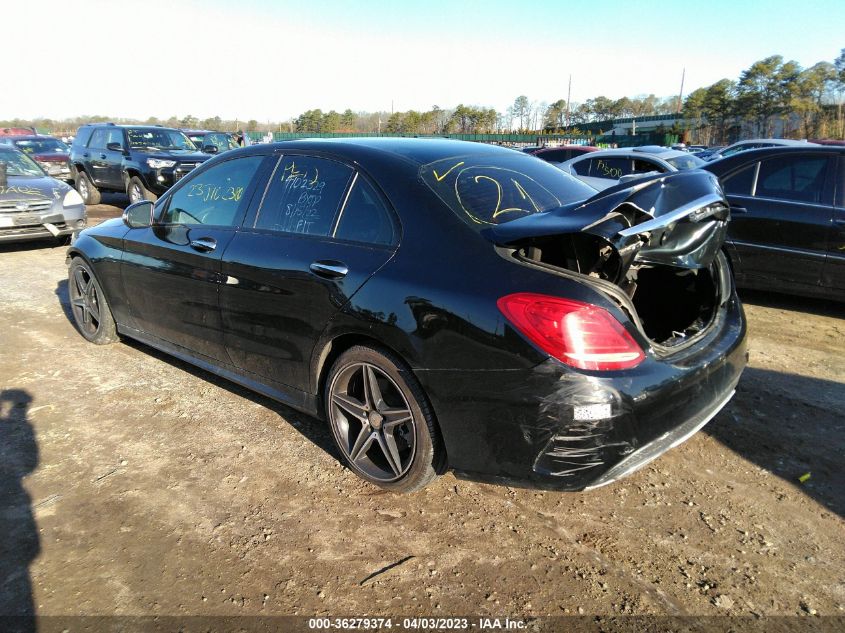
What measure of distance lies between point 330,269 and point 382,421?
2.57 feet

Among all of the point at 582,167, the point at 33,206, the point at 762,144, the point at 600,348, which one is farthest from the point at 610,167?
the point at 33,206

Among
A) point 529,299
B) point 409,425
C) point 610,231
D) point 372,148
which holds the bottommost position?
point 409,425

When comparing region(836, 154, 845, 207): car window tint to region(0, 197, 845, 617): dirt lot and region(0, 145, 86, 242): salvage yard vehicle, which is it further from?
region(0, 145, 86, 242): salvage yard vehicle

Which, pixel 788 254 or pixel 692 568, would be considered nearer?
pixel 692 568

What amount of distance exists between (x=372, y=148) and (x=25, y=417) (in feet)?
9.12

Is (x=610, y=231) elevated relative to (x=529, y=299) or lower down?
elevated

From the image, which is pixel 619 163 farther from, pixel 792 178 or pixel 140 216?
pixel 140 216

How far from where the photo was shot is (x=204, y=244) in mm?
3637

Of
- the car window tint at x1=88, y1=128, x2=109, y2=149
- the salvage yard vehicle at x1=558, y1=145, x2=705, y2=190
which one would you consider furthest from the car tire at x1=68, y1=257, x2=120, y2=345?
the car window tint at x1=88, y1=128, x2=109, y2=149

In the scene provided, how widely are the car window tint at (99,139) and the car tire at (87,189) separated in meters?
0.83

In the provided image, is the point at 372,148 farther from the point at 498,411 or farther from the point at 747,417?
the point at 747,417

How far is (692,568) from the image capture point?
2.39 m

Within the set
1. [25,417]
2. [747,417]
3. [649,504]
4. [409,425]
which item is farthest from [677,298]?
[25,417]

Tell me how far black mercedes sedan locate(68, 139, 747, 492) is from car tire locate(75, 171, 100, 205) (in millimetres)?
12000
